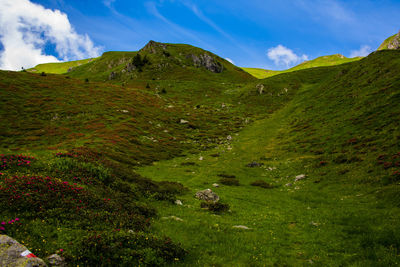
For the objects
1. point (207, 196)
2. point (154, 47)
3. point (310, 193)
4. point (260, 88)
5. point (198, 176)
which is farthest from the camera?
point (154, 47)

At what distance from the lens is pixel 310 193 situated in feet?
70.4

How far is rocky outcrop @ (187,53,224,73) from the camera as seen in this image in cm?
15718

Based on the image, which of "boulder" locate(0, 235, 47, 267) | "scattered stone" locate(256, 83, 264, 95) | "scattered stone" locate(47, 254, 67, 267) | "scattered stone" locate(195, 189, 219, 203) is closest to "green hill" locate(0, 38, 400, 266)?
"scattered stone" locate(47, 254, 67, 267)

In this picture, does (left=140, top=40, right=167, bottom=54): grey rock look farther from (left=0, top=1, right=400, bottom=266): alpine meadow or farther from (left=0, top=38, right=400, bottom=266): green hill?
(left=0, top=1, right=400, bottom=266): alpine meadow

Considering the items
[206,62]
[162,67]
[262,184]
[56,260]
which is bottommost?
[262,184]

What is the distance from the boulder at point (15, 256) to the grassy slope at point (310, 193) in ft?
19.5

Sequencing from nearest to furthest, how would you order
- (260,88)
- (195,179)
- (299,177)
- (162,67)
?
(299,177), (195,179), (260,88), (162,67)

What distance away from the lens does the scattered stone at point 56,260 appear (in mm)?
6731

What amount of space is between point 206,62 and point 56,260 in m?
164

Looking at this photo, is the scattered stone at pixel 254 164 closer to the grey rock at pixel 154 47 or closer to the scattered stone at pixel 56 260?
the scattered stone at pixel 56 260

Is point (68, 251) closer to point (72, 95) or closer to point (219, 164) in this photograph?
point (219, 164)

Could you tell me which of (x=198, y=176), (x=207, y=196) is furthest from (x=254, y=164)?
(x=207, y=196)

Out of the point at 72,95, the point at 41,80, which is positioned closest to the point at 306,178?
the point at 72,95

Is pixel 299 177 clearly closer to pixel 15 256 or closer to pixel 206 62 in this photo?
pixel 15 256
